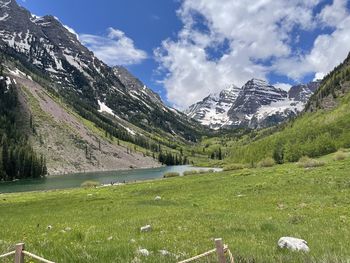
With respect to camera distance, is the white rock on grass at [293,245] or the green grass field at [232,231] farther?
the white rock on grass at [293,245]

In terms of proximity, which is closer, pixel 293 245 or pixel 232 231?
pixel 293 245

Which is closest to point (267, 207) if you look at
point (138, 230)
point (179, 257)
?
point (138, 230)

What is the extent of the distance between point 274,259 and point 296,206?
20.0 meters

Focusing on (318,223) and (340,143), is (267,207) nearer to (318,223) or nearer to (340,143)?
(318,223)

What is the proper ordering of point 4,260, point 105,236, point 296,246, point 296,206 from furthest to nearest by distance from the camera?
point 296,206
point 105,236
point 296,246
point 4,260

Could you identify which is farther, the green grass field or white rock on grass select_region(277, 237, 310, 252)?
white rock on grass select_region(277, 237, 310, 252)

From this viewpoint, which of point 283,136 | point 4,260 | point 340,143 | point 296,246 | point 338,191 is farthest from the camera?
point 283,136

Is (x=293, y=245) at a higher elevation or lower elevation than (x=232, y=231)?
higher

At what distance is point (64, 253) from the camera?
1155 cm

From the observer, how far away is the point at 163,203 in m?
41.4

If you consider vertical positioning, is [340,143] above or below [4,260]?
above

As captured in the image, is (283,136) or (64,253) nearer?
(64,253)

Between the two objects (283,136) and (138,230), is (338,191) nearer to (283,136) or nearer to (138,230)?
(138,230)

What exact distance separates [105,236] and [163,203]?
72.8ft
